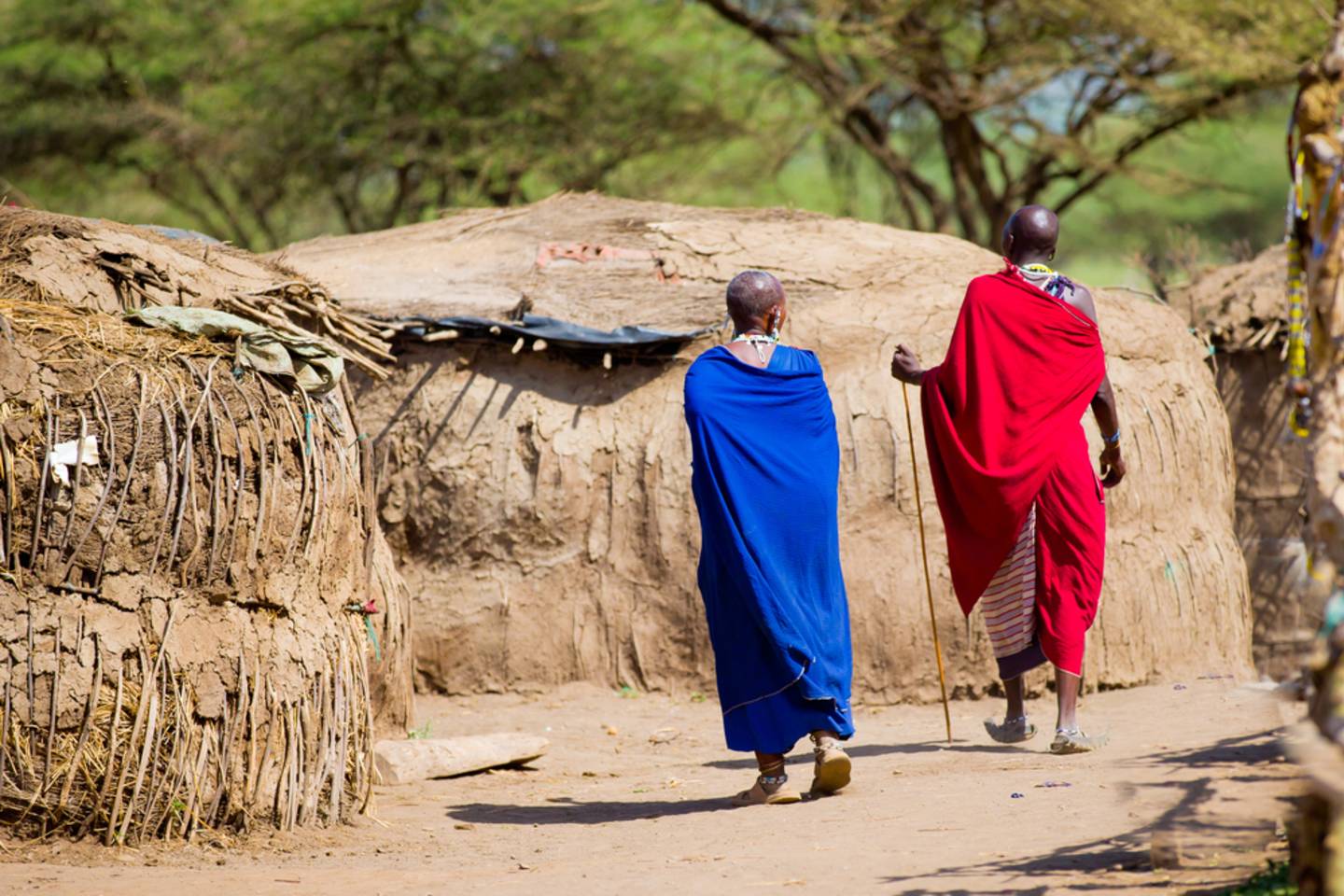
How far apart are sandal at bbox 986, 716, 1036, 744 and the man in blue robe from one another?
1.05 m

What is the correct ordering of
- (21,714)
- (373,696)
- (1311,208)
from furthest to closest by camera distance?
1. (373,696)
2. (21,714)
3. (1311,208)

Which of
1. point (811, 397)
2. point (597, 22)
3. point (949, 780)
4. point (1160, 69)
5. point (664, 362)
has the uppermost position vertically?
point (597, 22)

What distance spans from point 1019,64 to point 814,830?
13298 mm

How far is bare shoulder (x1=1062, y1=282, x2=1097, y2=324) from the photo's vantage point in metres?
5.93

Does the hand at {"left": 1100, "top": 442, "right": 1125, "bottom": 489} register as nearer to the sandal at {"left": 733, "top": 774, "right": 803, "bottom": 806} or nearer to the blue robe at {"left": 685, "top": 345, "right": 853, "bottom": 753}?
the blue robe at {"left": 685, "top": 345, "right": 853, "bottom": 753}

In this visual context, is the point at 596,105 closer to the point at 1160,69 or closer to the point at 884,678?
the point at 1160,69

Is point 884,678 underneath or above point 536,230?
underneath

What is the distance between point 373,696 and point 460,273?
2570 millimetres

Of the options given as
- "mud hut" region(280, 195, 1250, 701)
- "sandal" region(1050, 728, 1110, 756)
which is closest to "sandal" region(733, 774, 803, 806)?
"sandal" region(1050, 728, 1110, 756)

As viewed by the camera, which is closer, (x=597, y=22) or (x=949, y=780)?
(x=949, y=780)

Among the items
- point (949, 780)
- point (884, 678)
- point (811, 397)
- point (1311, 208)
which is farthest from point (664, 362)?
point (1311, 208)

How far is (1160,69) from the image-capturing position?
53.7ft

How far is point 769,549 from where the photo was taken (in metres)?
5.22

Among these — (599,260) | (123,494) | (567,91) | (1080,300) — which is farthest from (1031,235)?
(567,91)
